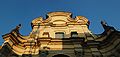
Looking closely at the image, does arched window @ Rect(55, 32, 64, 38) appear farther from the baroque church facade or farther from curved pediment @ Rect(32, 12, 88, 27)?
curved pediment @ Rect(32, 12, 88, 27)

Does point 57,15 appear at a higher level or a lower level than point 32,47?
higher

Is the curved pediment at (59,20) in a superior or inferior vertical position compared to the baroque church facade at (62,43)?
superior

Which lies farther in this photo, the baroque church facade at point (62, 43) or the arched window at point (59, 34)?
the arched window at point (59, 34)

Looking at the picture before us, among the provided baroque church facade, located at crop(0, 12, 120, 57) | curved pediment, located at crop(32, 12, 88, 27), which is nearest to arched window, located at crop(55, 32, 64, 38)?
baroque church facade, located at crop(0, 12, 120, 57)

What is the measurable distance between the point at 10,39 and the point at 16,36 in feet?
3.21

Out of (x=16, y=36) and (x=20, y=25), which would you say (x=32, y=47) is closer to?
(x=16, y=36)

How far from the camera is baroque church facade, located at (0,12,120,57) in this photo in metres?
26.2

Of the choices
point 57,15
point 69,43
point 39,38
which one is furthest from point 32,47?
point 57,15

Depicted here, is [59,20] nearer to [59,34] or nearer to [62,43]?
[59,34]

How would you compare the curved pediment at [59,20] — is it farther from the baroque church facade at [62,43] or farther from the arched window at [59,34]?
the arched window at [59,34]

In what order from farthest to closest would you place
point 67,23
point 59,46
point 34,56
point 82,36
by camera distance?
1. point 67,23
2. point 82,36
3. point 59,46
4. point 34,56

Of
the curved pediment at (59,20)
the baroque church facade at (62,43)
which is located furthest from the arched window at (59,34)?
the curved pediment at (59,20)

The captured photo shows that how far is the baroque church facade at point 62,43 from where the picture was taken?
26172 mm

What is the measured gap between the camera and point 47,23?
33125 millimetres
